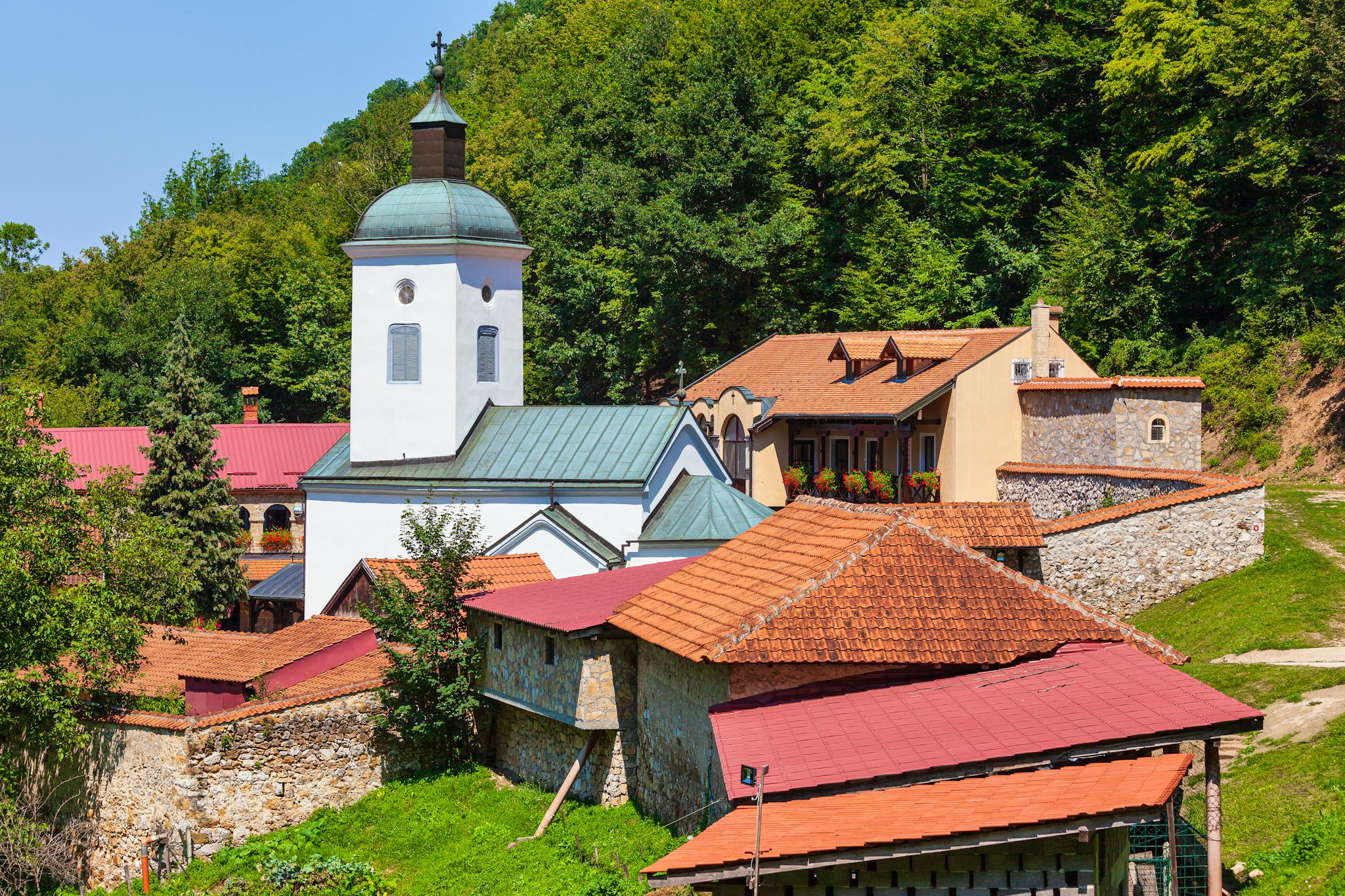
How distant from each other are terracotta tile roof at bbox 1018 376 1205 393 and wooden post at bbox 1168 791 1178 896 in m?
16.6

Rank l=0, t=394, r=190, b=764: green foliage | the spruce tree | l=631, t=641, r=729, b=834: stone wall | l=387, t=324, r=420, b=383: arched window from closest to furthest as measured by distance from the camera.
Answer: l=631, t=641, r=729, b=834: stone wall < l=0, t=394, r=190, b=764: green foliage < l=387, t=324, r=420, b=383: arched window < the spruce tree

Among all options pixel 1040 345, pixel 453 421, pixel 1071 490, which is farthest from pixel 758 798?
pixel 1040 345

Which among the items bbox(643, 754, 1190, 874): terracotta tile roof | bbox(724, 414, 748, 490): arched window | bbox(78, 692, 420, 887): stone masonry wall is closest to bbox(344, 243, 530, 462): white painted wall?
bbox(724, 414, 748, 490): arched window

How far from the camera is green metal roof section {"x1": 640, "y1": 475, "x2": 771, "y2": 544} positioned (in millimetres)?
26844

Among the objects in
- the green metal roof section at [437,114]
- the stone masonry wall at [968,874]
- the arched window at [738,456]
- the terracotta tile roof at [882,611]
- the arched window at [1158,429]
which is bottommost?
the stone masonry wall at [968,874]

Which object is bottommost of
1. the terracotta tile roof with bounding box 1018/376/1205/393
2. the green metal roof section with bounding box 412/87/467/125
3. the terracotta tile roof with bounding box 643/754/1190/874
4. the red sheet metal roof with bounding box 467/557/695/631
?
the terracotta tile roof with bounding box 643/754/1190/874

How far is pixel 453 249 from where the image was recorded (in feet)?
97.5

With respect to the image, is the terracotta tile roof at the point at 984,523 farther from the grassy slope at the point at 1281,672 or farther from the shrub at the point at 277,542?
the shrub at the point at 277,542

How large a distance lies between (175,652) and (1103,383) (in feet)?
63.1

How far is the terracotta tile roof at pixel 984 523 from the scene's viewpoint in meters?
22.3

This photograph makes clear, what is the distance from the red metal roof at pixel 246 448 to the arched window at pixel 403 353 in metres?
16.7

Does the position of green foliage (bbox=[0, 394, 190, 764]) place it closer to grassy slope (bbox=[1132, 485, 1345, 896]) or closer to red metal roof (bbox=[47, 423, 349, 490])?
grassy slope (bbox=[1132, 485, 1345, 896])

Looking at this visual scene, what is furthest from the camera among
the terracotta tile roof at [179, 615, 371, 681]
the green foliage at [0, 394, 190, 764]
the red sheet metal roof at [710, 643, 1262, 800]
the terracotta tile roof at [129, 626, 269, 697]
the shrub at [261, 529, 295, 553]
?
the shrub at [261, 529, 295, 553]

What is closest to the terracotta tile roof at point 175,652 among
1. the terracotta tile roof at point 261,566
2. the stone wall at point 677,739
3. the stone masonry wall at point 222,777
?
the stone masonry wall at point 222,777
